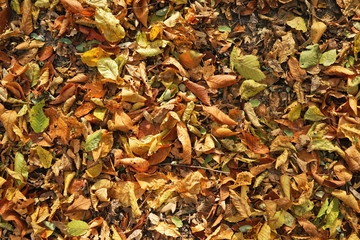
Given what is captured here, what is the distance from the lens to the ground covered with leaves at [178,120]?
1.35 m

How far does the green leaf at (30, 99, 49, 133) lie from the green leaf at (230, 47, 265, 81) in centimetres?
88

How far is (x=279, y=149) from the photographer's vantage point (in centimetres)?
140

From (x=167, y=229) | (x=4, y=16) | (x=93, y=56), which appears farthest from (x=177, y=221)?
(x=4, y=16)

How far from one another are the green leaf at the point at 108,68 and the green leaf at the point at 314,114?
0.88 metres

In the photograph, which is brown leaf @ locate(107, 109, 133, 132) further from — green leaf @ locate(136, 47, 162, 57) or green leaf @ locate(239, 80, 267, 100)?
green leaf @ locate(239, 80, 267, 100)

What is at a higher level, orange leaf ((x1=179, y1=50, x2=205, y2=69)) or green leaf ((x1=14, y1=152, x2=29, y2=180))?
orange leaf ((x1=179, y1=50, x2=205, y2=69))

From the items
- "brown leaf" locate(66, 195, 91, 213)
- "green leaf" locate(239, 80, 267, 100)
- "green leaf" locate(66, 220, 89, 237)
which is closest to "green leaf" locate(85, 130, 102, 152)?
"brown leaf" locate(66, 195, 91, 213)

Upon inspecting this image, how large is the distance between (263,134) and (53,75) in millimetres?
1004

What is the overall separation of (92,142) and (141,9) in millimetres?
634

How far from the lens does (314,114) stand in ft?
4.65

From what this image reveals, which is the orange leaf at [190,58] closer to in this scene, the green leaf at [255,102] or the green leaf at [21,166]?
the green leaf at [255,102]

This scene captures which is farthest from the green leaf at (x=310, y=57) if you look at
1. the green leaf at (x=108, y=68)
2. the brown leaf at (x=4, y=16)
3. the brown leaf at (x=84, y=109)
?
the brown leaf at (x=4, y=16)

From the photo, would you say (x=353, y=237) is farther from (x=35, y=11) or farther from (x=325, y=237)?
(x=35, y=11)

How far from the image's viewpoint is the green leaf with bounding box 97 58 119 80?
1347 mm
